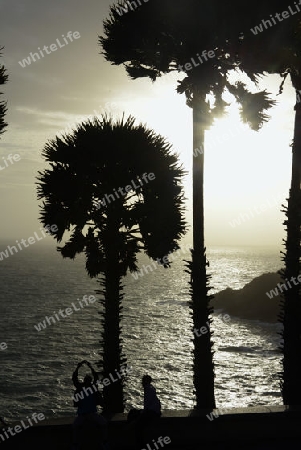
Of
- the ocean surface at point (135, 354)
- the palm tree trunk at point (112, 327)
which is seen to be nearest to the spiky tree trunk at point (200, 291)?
the palm tree trunk at point (112, 327)

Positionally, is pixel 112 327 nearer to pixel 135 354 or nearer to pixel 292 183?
pixel 292 183

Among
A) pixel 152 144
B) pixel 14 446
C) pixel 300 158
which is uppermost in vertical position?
pixel 152 144

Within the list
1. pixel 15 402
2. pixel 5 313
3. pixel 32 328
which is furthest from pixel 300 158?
pixel 5 313

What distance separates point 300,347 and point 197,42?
10.5 metres

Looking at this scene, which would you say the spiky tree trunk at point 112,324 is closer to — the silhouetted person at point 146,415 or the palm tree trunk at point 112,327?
the palm tree trunk at point 112,327

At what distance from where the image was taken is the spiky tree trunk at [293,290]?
1583cm

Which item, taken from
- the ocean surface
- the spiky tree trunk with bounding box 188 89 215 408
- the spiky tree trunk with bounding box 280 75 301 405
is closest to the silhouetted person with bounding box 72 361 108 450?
the spiky tree trunk with bounding box 188 89 215 408

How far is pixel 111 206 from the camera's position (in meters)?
18.3

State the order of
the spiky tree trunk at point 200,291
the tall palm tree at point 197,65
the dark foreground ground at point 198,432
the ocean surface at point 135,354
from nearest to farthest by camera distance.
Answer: the dark foreground ground at point 198,432 < the tall palm tree at point 197,65 < the spiky tree trunk at point 200,291 < the ocean surface at point 135,354

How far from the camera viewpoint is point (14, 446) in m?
10.5

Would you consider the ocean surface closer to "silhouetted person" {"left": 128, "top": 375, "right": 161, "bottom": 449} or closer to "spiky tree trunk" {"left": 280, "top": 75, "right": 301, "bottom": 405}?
"spiky tree trunk" {"left": 280, "top": 75, "right": 301, "bottom": 405}

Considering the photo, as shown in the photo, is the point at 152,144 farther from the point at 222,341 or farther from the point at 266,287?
the point at 266,287

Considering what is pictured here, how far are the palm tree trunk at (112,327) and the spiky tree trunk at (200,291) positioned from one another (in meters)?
3.48

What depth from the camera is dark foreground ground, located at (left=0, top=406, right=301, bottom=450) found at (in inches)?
420
